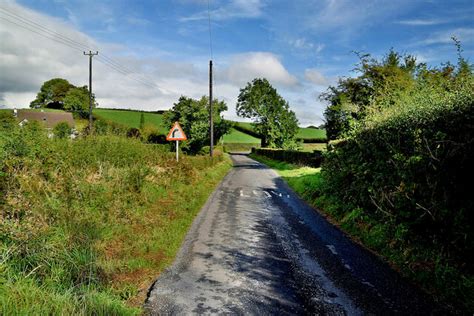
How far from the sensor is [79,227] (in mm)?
6777

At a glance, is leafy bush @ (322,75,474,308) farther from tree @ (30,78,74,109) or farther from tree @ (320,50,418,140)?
tree @ (30,78,74,109)

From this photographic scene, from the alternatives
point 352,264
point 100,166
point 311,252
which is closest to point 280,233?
point 311,252

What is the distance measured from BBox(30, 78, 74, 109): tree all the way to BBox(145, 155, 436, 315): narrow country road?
348 ft

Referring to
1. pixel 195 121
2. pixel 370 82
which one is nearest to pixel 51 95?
pixel 195 121

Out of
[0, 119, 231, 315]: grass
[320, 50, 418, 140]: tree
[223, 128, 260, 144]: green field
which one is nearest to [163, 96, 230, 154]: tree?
[320, 50, 418, 140]: tree

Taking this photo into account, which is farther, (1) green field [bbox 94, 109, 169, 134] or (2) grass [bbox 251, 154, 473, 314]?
(1) green field [bbox 94, 109, 169, 134]

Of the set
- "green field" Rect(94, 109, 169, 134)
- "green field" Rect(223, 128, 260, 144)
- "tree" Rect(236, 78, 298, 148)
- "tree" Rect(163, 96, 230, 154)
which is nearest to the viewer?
"tree" Rect(163, 96, 230, 154)

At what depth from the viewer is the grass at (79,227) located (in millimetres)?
4387

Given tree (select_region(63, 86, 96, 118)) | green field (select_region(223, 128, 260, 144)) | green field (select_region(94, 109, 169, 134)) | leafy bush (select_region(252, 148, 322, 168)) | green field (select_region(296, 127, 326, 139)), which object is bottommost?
leafy bush (select_region(252, 148, 322, 168))

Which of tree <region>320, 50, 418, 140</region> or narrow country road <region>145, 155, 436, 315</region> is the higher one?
tree <region>320, 50, 418, 140</region>

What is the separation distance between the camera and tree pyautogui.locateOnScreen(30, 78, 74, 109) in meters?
98.8

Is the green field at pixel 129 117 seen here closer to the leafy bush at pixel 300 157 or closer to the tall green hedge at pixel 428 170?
the leafy bush at pixel 300 157

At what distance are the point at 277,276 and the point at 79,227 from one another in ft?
13.7

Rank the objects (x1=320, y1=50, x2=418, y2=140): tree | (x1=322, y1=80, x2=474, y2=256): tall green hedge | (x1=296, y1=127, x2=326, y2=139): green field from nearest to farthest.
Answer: (x1=322, y1=80, x2=474, y2=256): tall green hedge, (x1=320, y1=50, x2=418, y2=140): tree, (x1=296, y1=127, x2=326, y2=139): green field
